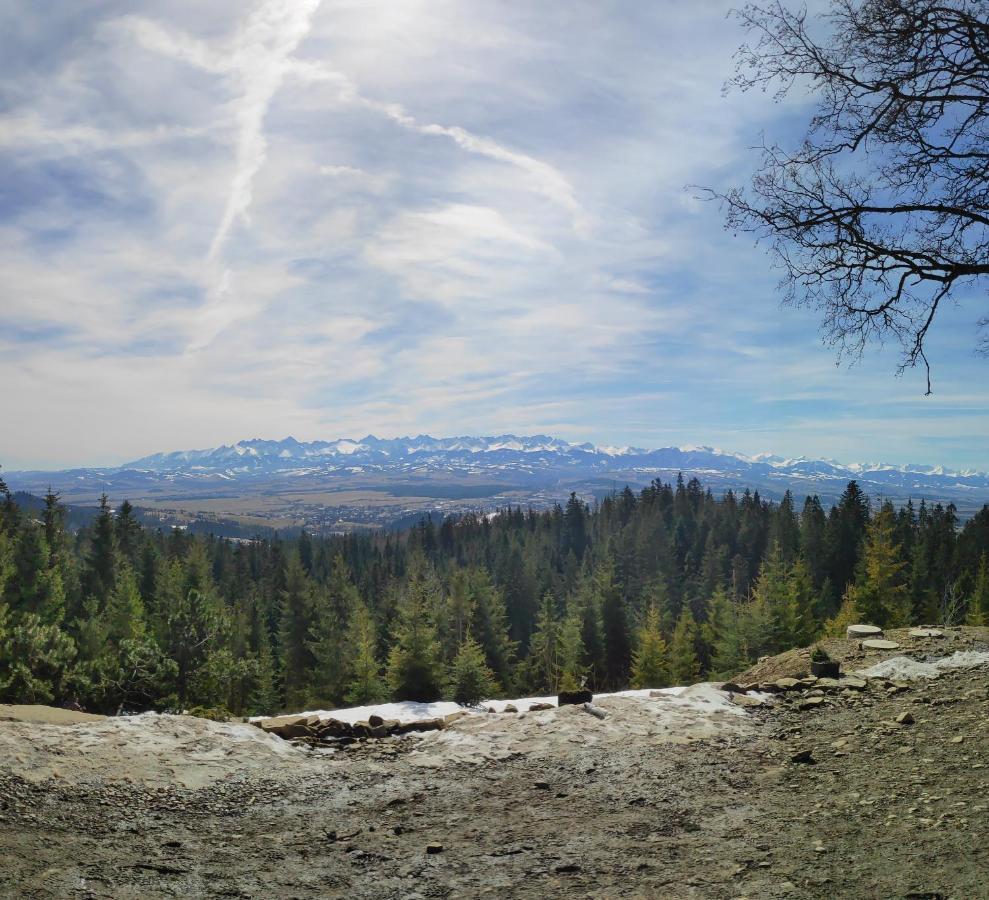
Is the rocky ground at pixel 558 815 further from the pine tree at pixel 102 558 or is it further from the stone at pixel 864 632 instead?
the pine tree at pixel 102 558

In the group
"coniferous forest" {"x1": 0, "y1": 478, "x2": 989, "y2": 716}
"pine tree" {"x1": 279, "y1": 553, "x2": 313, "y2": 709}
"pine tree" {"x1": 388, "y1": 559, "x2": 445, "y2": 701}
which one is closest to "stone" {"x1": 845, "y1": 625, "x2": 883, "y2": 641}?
"coniferous forest" {"x1": 0, "y1": 478, "x2": 989, "y2": 716}

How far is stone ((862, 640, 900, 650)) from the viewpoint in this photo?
13.7m

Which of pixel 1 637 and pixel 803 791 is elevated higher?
pixel 803 791

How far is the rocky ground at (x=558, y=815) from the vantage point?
16.9ft

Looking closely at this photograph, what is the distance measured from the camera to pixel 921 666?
11.8 m

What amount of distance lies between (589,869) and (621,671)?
165ft

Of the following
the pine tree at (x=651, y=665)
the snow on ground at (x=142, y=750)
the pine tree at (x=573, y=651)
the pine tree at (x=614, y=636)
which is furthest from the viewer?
the pine tree at (x=614, y=636)

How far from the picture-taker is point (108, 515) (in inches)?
1996

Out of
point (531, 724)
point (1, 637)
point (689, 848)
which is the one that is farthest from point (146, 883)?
point (1, 637)

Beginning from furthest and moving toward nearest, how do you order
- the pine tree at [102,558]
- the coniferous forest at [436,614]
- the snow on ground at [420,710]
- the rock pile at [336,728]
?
1. the pine tree at [102,558]
2. the coniferous forest at [436,614]
3. the snow on ground at [420,710]
4. the rock pile at [336,728]

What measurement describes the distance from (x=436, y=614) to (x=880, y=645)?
39616 millimetres

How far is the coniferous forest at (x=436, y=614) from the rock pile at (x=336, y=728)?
7443mm

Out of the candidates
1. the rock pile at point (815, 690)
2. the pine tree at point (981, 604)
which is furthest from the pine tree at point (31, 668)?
the pine tree at point (981, 604)

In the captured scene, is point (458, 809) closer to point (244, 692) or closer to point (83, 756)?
point (83, 756)
